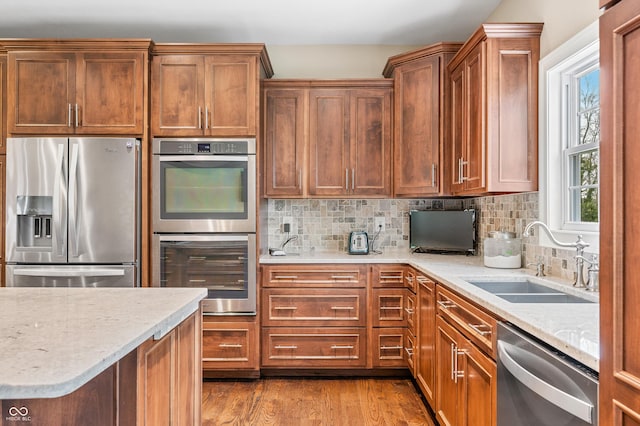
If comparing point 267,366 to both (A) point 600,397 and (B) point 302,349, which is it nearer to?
(B) point 302,349

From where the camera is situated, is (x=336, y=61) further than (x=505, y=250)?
Yes

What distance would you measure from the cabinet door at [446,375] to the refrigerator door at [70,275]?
2.12 metres

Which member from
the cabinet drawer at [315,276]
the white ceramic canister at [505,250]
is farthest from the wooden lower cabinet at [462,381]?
the cabinet drawer at [315,276]

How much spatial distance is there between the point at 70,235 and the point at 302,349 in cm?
186

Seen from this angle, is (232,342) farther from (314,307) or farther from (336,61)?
(336,61)

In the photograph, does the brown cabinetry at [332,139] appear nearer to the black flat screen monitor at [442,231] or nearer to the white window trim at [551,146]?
the black flat screen monitor at [442,231]

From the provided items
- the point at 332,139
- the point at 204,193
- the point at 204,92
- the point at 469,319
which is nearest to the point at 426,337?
the point at 469,319

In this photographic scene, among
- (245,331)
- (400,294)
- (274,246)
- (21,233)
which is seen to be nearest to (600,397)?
(400,294)

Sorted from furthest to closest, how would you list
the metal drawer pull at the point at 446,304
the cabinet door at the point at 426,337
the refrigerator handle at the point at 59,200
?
the refrigerator handle at the point at 59,200, the cabinet door at the point at 426,337, the metal drawer pull at the point at 446,304

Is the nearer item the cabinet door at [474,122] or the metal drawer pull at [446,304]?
the metal drawer pull at [446,304]

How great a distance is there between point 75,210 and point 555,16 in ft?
10.7

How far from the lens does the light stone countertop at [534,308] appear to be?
3.68 ft

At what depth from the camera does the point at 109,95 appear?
119 inches

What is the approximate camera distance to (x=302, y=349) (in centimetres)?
311
